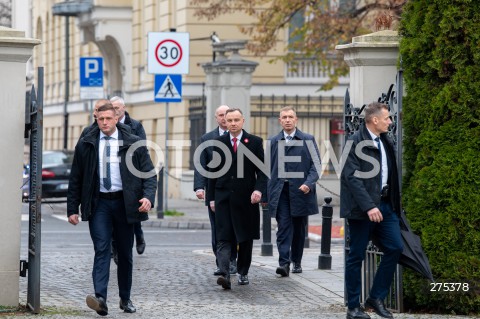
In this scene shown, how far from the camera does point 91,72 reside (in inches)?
1280

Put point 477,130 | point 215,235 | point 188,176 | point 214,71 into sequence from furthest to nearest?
1. point 188,176
2. point 214,71
3. point 215,235
4. point 477,130

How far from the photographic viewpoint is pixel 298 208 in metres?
15.5

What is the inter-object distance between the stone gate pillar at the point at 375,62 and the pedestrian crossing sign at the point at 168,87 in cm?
1460

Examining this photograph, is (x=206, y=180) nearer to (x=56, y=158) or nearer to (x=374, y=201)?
(x=374, y=201)

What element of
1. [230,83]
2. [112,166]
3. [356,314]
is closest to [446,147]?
[356,314]

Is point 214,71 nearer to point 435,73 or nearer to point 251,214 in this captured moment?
point 251,214

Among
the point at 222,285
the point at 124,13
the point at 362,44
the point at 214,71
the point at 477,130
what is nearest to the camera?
the point at 477,130

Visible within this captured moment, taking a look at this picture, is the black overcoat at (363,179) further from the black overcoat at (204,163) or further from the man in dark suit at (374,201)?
the black overcoat at (204,163)

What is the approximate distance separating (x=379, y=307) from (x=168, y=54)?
1631 centimetres

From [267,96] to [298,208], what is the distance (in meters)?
18.8

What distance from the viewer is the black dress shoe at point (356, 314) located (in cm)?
1084

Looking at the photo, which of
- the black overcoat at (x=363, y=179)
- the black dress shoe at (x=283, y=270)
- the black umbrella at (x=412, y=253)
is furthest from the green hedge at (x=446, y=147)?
→ the black dress shoe at (x=283, y=270)

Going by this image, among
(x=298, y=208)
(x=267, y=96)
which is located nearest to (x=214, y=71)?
(x=267, y=96)

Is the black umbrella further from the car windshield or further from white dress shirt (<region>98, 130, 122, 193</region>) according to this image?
the car windshield
